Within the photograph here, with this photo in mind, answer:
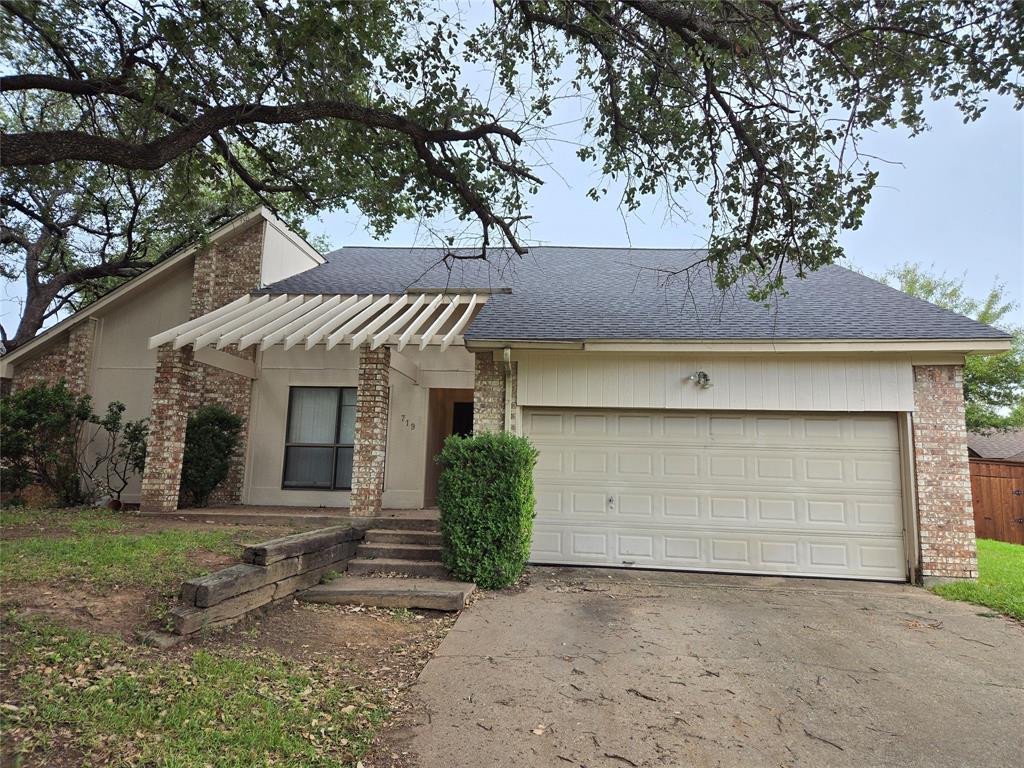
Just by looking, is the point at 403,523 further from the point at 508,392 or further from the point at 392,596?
the point at 508,392

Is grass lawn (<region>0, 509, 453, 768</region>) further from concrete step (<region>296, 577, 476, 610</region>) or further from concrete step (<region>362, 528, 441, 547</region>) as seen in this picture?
concrete step (<region>362, 528, 441, 547</region>)

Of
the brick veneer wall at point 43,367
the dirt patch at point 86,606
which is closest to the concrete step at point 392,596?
the dirt patch at point 86,606

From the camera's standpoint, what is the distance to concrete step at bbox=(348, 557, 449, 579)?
673cm

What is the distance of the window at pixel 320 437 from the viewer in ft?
34.1

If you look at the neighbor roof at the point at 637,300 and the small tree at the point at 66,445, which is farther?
the small tree at the point at 66,445

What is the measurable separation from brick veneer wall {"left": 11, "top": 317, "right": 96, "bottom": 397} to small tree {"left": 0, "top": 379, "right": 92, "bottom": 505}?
83 centimetres

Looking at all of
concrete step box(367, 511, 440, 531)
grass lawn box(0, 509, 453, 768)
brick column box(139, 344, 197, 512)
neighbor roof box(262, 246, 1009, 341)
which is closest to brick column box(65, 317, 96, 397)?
brick column box(139, 344, 197, 512)

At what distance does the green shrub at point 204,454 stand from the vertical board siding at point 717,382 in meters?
5.57

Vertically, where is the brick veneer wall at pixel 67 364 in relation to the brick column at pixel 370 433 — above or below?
above

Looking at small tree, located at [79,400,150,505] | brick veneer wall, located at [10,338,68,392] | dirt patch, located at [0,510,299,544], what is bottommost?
dirt patch, located at [0,510,299,544]

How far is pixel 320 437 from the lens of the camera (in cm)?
1054

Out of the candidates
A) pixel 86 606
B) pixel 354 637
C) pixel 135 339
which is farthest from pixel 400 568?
pixel 135 339

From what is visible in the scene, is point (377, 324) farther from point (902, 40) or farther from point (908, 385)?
point (908, 385)

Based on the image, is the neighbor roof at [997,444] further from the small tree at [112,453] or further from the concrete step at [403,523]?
the small tree at [112,453]
